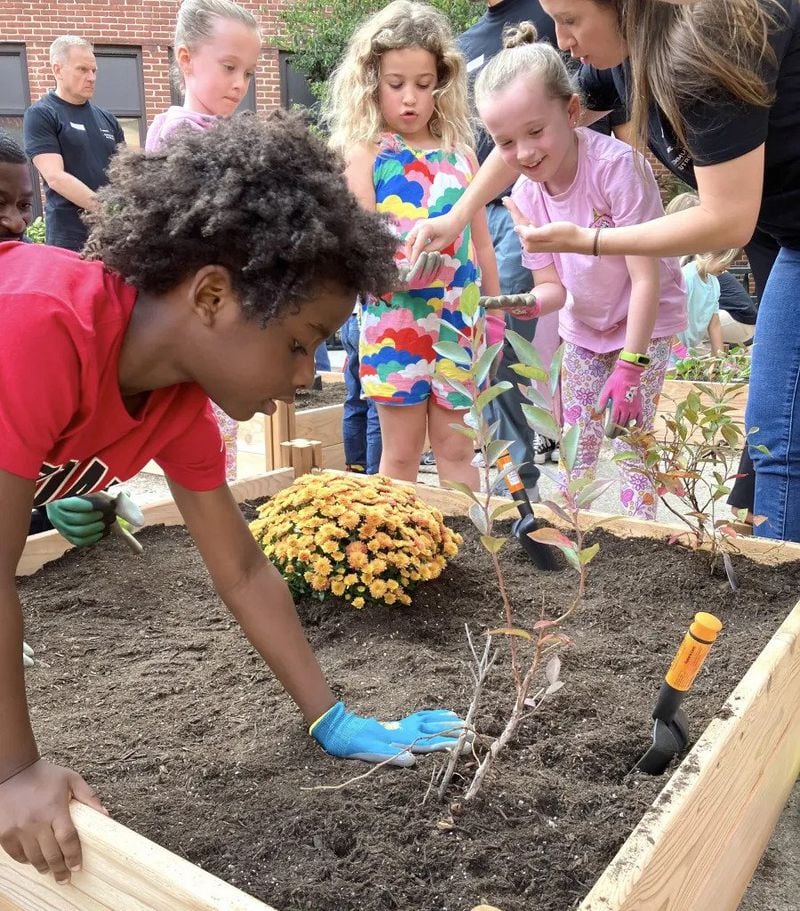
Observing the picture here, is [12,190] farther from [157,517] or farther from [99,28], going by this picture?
[99,28]

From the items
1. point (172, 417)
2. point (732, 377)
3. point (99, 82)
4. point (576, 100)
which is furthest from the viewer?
point (99, 82)

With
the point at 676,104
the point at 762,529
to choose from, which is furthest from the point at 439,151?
the point at 762,529

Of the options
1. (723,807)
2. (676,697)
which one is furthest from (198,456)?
(723,807)

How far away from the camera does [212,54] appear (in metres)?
3.10

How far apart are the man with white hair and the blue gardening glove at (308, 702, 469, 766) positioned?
3.87 metres

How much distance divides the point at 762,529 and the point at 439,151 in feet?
5.42

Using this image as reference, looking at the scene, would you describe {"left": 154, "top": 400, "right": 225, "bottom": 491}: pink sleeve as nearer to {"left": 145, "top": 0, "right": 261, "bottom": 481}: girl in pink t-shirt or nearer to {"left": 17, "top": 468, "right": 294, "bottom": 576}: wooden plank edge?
{"left": 17, "top": 468, "right": 294, "bottom": 576}: wooden plank edge

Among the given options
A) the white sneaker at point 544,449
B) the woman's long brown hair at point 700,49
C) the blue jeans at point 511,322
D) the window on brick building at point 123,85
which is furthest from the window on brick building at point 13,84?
the woman's long brown hair at point 700,49

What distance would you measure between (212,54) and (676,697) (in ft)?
9.09

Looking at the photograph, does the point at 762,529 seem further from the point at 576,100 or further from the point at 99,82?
the point at 99,82

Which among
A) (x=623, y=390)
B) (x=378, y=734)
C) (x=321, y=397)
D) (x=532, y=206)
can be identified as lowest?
(x=321, y=397)

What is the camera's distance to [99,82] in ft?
39.8

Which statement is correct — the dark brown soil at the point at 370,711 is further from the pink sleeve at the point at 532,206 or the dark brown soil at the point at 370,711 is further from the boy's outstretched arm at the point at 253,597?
the pink sleeve at the point at 532,206

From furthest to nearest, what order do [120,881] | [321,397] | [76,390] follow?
[321,397] < [76,390] < [120,881]
